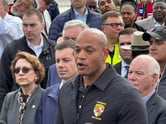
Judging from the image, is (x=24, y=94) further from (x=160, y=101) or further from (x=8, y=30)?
(x=8, y=30)

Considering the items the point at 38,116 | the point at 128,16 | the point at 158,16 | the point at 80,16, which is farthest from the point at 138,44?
the point at 158,16

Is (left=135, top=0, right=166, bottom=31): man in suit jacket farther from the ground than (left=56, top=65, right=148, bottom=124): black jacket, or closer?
closer

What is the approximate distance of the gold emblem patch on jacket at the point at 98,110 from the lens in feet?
14.6

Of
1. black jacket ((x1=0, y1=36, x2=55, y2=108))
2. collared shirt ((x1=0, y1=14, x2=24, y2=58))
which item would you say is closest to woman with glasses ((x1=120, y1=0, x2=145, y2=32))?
collared shirt ((x1=0, y1=14, x2=24, y2=58))

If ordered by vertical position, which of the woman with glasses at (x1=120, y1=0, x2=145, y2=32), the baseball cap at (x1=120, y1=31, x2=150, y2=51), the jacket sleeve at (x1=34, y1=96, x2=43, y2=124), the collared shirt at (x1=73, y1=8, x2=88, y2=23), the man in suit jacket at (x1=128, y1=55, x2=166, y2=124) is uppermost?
the man in suit jacket at (x1=128, y1=55, x2=166, y2=124)

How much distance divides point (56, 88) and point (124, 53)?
4.26 feet

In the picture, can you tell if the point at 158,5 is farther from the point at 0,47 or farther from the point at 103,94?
the point at 103,94

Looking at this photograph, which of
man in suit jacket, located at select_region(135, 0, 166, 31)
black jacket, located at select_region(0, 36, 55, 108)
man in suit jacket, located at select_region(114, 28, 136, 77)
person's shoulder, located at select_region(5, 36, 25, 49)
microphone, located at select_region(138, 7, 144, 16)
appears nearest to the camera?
man in suit jacket, located at select_region(114, 28, 136, 77)

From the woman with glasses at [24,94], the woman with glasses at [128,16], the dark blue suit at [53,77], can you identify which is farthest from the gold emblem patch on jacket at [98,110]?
the woman with glasses at [128,16]

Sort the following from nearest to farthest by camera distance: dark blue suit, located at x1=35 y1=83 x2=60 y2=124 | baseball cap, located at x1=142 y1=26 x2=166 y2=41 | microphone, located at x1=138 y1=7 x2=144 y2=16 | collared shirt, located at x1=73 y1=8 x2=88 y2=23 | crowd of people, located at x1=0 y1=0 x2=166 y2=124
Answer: crowd of people, located at x1=0 y1=0 x2=166 y2=124
dark blue suit, located at x1=35 y1=83 x2=60 y2=124
baseball cap, located at x1=142 y1=26 x2=166 y2=41
collared shirt, located at x1=73 y1=8 x2=88 y2=23
microphone, located at x1=138 y1=7 x2=144 y2=16

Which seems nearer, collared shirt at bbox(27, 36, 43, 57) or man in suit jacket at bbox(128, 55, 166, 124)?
man in suit jacket at bbox(128, 55, 166, 124)

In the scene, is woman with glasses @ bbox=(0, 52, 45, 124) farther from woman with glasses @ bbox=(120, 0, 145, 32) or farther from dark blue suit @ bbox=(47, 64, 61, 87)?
woman with glasses @ bbox=(120, 0, 145, 32)

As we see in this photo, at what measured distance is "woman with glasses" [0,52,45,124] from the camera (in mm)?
6539

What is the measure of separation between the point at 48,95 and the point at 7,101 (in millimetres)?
660
